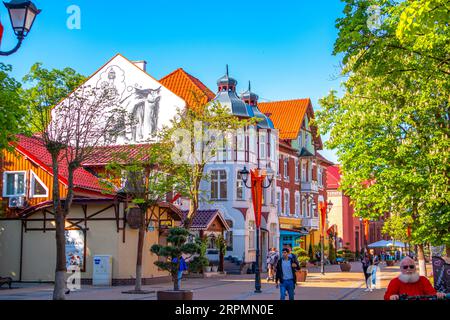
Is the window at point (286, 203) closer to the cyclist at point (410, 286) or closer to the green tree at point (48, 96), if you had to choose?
the green tree at point (48, 96)

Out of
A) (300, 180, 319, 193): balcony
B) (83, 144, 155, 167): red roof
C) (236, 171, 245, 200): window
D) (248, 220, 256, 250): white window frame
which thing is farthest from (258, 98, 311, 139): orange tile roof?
(83, 144, 155, 167): red roof

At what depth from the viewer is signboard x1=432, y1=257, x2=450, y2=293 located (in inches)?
614

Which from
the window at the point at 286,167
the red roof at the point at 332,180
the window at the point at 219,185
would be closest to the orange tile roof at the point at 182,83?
the window at the point at 219,185

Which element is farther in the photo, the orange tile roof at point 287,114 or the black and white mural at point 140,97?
the orange tile roof at point 287,114

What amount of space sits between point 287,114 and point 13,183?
32491mm

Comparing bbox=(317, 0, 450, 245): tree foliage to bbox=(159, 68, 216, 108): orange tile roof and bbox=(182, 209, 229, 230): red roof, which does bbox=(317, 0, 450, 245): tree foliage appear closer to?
bbox=(182, 209, 229, 230): red roof

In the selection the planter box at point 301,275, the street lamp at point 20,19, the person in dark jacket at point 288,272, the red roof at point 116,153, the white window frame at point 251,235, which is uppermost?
the red roof at point 116,153

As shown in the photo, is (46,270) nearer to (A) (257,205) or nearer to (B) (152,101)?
(A) (257,205)

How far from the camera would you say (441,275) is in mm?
15719

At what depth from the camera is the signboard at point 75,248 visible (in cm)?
2894

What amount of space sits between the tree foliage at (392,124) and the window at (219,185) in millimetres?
16221

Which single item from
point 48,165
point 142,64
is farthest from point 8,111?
point 142,64

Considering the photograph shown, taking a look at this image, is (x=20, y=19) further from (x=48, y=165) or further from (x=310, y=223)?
(x=310, y=223)

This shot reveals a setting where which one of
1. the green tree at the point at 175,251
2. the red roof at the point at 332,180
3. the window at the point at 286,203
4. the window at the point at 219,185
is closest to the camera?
the green tree at the point at 175,251
